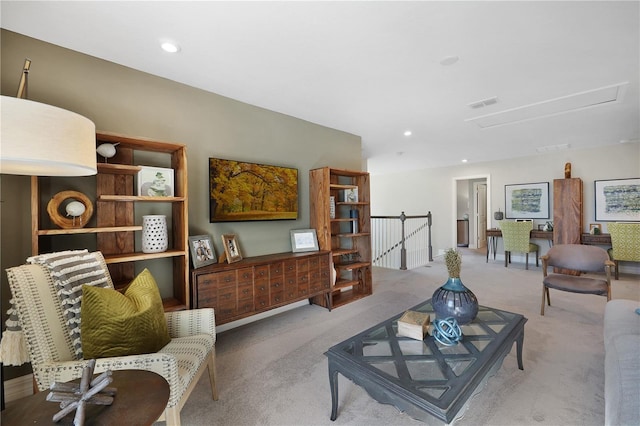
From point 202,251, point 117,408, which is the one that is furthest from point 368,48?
point 117,408

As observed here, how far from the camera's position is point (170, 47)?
2.01 m

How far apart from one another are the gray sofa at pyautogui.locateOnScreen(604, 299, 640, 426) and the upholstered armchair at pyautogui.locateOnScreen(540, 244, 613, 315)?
1.09m

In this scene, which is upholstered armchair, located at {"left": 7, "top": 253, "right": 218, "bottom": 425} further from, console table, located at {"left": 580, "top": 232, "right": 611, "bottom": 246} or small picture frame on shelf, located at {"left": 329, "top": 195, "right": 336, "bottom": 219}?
console table, located at {"left": 580, "top": 232, "right": 611, "bottom": 246}

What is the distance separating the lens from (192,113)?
2.67 metres

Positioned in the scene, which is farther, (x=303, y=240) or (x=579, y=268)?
(x=303, y=240)

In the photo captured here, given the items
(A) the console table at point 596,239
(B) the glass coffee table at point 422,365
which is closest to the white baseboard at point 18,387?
(B) the glass coffee table at point 422,365

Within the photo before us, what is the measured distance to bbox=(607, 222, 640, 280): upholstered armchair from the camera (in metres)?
4.19

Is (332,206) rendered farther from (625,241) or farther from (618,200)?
(618,200)

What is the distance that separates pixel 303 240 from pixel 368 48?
220cm

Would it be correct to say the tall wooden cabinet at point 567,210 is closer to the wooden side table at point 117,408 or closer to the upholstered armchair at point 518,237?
the upholstered armchair at point 518,237

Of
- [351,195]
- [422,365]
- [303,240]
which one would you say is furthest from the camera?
[351,195]

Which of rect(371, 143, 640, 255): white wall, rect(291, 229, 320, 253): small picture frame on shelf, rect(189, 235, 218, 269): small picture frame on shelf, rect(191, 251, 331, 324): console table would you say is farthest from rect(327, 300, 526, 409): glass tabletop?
rect(371, 143, 640, 255): white wall

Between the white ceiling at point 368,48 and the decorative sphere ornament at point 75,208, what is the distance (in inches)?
46.6

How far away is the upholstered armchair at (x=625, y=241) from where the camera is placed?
165 inches
